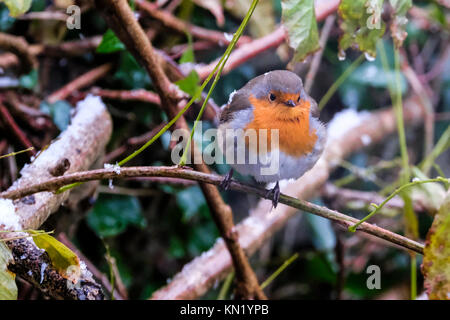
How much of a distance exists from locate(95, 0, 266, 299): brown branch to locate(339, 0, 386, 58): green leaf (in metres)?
0.45

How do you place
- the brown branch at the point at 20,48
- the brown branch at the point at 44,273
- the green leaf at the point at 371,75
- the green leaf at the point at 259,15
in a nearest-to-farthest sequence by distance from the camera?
1. the brown branch at the point at 44,273
2. the brown branch at the point at 20,48
3. the green leaf at the point at 259,15
4. the green leaf at the point at 371,75

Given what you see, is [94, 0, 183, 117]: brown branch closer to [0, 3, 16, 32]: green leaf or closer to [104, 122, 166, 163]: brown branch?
[104, 122, 166, 163]: brown branch

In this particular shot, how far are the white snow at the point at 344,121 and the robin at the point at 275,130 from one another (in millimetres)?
1020

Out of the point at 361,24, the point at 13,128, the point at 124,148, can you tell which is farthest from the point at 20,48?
the point at 361,24

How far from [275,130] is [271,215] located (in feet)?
2.21

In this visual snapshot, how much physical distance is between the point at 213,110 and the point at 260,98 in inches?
13.2

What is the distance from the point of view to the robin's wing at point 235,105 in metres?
1.07

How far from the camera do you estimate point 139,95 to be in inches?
61.9

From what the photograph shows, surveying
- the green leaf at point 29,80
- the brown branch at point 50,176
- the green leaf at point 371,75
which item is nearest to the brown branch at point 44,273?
the brown branch at point 50,176

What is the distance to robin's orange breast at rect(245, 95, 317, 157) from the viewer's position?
101cm

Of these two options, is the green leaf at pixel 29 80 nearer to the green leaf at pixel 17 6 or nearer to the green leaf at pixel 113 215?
the green leaf at pixel 113 215
